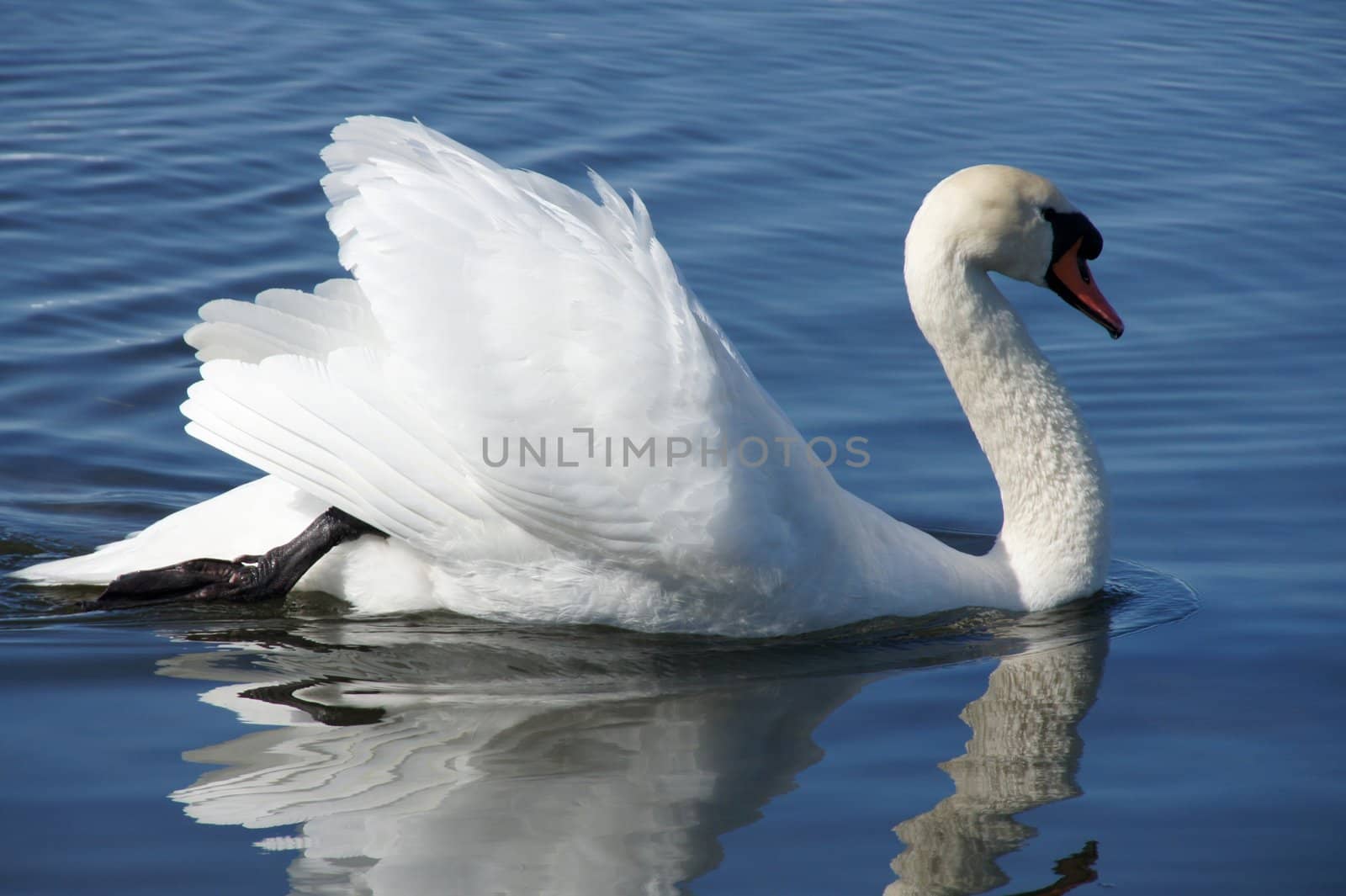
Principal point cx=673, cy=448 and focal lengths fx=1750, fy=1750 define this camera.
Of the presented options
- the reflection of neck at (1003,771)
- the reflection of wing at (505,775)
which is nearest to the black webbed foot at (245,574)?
the reflection of wing at (505,775)

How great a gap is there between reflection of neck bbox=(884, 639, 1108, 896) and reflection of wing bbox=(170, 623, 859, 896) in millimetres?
420

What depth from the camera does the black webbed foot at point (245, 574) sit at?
545cm

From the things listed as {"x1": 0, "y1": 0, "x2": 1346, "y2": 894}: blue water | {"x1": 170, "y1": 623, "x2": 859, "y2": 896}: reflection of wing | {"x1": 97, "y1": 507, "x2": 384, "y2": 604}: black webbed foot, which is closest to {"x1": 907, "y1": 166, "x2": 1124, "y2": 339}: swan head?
{"x1": 0, "y1": 0, "x2": 1346, "y2": 894}: blue water

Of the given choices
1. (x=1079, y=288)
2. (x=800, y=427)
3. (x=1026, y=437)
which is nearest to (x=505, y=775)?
(x=1026, y=437)

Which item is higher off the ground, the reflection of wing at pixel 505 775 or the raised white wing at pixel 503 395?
the raised white wing at pixel 503 395

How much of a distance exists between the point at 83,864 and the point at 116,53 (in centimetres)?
1043

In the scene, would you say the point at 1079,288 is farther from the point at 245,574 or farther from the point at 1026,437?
the point at 245,574

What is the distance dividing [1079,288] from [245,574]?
300 centimetres

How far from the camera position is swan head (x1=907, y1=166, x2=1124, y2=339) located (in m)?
5.73

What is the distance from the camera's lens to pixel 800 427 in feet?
24.5

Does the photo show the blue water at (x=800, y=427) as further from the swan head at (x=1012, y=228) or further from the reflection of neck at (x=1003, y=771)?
the swan head at (x=1012, y=228)

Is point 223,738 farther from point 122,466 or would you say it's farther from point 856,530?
point 122,466

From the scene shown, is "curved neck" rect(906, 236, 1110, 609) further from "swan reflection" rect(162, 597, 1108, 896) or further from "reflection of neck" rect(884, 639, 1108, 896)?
"reflection of neck" rect(884, 639, 1108, 896)

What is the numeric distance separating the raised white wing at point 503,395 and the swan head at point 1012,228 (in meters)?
0.92
